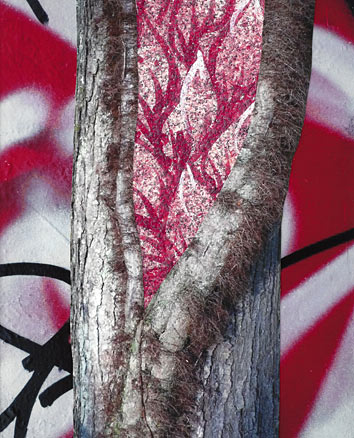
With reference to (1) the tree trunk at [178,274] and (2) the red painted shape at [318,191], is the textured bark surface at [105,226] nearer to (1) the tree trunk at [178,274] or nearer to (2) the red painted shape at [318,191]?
(1) the tree trunk at [178,274]

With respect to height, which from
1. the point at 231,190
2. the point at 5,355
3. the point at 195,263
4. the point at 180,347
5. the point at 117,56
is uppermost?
the point at 117,56

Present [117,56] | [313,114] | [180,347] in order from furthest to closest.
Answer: [313,114], [117,56], [180,347]

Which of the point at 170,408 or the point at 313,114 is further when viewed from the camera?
the point at 313,114

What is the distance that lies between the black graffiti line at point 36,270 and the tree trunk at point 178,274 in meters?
0.52

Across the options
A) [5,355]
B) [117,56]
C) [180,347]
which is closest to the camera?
[180,347]

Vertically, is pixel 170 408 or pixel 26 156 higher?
pixel 26 156

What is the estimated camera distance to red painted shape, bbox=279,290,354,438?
5.36 ft

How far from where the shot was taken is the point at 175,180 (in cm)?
97

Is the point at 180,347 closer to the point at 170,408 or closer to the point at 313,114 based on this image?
the point at 170,408

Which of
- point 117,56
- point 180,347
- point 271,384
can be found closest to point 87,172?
point 117,56

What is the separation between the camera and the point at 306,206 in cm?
165

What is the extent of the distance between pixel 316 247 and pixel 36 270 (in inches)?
35.5

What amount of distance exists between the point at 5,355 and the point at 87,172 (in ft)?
2.38

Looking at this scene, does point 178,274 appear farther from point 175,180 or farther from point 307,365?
point 307,365
